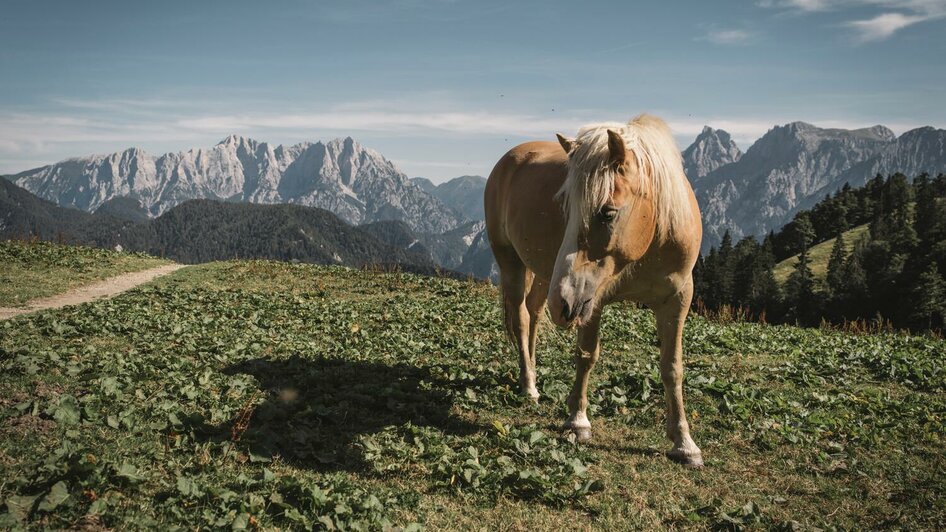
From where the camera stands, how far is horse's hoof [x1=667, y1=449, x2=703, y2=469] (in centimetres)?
708

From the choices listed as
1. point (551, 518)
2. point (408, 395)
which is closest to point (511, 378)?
point (408, 395)

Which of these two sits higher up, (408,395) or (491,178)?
(491,178)

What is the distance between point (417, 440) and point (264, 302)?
42.5 ft

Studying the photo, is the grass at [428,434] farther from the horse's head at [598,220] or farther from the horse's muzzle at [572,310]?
the horse's head at [598,220]

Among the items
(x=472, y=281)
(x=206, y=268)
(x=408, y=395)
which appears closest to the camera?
(x=408, y=395)

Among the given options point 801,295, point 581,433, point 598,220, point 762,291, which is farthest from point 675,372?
point 762,291

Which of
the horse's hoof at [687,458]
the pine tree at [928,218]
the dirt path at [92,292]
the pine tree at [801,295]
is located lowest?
the pine tree at [801,295]

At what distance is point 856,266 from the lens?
335 feet

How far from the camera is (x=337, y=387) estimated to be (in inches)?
A: 361

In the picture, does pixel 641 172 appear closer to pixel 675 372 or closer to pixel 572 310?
pixel 572 310

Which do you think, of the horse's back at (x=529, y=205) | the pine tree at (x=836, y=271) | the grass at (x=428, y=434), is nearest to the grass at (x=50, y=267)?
the grass at (x=428, y=434)

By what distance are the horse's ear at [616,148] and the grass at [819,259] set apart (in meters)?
126

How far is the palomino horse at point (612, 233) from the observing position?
5.70 m

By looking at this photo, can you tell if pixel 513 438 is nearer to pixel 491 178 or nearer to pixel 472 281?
pixel 491 178
